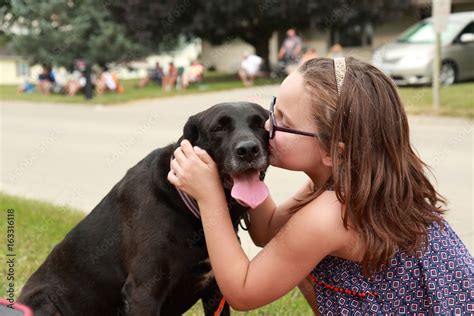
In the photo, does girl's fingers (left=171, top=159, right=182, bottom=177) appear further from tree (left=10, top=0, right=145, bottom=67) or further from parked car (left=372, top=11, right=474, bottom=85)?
tree (left=10, top=0, right=145, bottom=67)

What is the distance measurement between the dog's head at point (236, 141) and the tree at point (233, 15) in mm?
22164

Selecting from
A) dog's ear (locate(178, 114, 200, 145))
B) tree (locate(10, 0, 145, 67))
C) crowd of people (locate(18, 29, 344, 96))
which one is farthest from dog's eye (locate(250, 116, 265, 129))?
tree (locate(10, 0, 145, 67))

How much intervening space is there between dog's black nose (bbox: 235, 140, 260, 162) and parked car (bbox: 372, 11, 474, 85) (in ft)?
49.6

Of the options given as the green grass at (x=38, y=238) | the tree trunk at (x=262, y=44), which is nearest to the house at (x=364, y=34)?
the tree trunk at (x=262, y=44)

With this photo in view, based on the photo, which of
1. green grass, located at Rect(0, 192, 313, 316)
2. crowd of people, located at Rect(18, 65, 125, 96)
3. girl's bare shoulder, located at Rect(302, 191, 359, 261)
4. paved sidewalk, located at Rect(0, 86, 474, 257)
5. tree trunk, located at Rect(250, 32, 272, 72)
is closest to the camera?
girl's bare shoulder, located at Rect(302, 191, 359, 261)

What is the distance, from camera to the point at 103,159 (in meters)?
9.29

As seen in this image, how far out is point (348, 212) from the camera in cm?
224

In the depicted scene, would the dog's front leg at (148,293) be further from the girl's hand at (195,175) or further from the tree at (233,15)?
the tree at (233,15)

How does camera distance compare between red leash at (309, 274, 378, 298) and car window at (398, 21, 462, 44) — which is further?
car window at (398, 21, 462, 44)

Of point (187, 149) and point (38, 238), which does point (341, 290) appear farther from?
point (38, 238)

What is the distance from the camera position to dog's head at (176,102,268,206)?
2504 millimetres

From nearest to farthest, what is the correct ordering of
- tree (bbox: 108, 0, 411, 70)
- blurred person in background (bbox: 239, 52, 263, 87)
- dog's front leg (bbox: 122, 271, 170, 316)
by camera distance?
dog's front leg (bbox: 122, 271, 170, 316) → blurred person in background (bbox: 239, 52, 263, 87) → tree (bbox: 108, 0, 411, 70)

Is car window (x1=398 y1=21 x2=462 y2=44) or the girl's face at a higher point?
the girl's face

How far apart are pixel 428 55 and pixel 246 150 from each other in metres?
15.3
